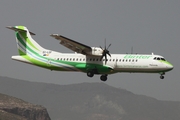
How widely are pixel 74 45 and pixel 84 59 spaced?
→ 9.32 ft

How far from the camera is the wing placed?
192 ft

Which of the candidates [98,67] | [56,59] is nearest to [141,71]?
[98,67]

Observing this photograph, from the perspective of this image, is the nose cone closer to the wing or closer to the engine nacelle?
the engine nacelle

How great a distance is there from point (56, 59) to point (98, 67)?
21.7ft

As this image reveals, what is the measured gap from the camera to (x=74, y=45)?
2376 inches

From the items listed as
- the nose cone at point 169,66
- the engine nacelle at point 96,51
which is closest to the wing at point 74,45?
the engine nacelle at point 96,51

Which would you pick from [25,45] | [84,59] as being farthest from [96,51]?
[25,45]

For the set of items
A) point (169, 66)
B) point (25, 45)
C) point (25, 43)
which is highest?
point (25, 43)

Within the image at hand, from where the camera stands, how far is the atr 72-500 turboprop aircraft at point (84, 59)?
58500mm

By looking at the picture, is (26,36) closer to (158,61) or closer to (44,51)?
(44,51)

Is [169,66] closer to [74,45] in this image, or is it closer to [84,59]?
[84,59]

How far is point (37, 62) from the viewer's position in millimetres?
64938

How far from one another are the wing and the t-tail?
265 inches

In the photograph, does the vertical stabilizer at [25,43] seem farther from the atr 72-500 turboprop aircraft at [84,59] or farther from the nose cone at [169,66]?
the nose cone at [169,66]
